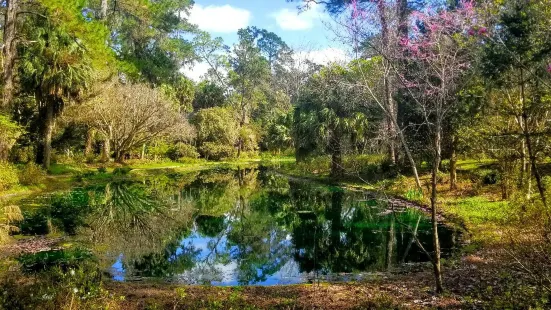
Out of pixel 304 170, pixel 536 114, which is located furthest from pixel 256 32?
pixel 536 114

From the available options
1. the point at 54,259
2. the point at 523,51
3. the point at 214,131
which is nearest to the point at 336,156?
the point at 523,51

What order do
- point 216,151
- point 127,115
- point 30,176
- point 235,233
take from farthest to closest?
1. point 216,151
2. point 127,115
3. point 30,176
4. point 235,233

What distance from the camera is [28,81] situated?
83.7ft

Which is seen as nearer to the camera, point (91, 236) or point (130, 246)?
point (130, 246)

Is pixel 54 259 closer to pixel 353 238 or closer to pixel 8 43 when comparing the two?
pixel 353 238

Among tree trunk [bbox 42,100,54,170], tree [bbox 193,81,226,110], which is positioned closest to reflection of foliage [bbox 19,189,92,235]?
tree trunk [bbox 42,100,54,170]

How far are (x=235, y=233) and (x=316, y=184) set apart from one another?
13935 mm

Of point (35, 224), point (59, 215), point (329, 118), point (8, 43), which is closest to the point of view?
point (35, 224)

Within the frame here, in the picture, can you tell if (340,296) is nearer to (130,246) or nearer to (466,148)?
(130,246)

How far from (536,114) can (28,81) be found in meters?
26.9

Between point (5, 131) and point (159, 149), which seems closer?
point (5, 131)

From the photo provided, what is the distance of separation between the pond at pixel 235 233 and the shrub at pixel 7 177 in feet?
4.61

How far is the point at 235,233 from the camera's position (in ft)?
48.4

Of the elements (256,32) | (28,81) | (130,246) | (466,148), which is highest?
(256,32)
